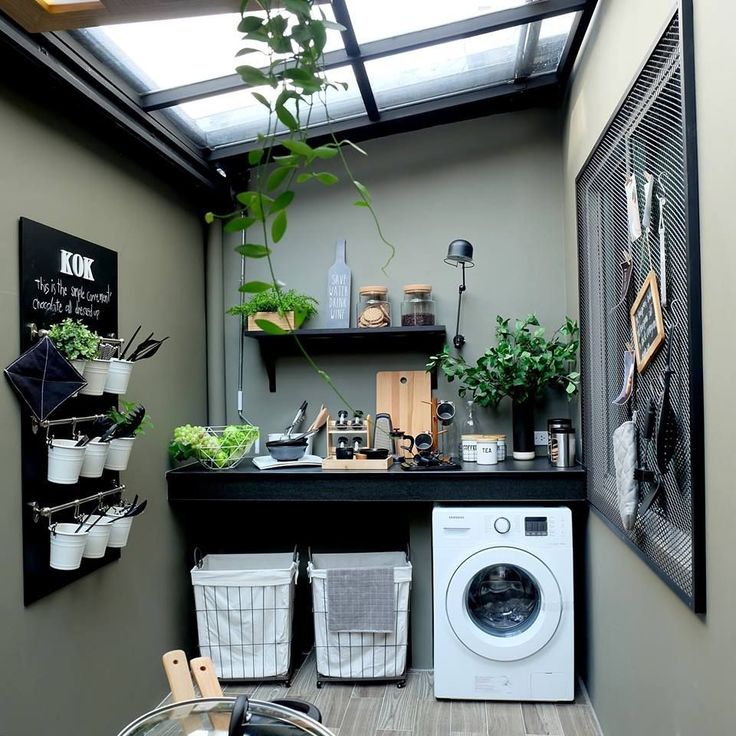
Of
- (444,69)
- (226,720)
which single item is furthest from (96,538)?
(444,69)

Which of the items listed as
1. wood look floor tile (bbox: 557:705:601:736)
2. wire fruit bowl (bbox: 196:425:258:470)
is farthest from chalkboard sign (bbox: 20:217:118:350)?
wood look floor tile (bbox: 557:705:601:736)

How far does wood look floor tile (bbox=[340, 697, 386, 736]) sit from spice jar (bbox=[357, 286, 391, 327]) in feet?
5.60

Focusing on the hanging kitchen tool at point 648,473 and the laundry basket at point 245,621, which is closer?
the hanging kitchen tool at point 648,473

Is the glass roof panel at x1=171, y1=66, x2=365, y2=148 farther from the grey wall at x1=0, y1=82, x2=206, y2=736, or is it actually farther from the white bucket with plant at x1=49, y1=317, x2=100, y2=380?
the white bucket with plant at x1=49, y1=317, x2=100, y2=380

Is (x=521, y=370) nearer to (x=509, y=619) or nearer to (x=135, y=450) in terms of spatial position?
(x=509, y=619)

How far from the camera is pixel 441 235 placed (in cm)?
362

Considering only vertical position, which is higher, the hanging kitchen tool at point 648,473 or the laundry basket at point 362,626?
the hanging kitchen tool at point 648,473

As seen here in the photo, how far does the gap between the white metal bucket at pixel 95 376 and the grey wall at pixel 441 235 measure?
1.39m

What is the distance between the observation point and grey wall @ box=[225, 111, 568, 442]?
11.7 ft

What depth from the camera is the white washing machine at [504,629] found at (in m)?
2.99

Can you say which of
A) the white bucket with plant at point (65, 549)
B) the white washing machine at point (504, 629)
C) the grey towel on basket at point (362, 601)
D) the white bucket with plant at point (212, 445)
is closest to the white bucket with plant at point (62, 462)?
the white bucket with plant at point (65, 549)

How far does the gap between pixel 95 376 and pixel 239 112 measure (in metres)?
1.42

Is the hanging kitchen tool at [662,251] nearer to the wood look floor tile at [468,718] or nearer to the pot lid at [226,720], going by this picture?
the pot lid at [226,720]

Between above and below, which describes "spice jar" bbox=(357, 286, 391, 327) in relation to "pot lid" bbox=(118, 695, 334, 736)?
above
